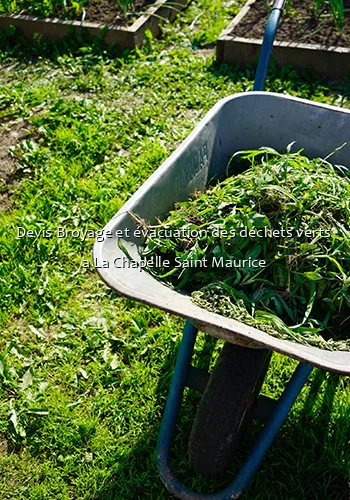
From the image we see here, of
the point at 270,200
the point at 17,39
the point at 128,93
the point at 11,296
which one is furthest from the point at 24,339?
the point at 17,39

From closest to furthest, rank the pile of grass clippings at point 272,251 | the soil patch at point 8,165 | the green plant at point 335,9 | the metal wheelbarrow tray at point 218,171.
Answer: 1. the metal wheelbarrow tray at point 218,171
2. the pile of grass clippings at point 272,251
3. the soil patch at point 8,165
4. the green plant at point 335,9

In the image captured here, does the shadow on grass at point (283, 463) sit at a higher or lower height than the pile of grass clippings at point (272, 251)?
lower

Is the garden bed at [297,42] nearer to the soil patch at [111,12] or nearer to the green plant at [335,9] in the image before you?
the green plant at [335,9]

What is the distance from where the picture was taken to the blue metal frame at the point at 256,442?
1863mm

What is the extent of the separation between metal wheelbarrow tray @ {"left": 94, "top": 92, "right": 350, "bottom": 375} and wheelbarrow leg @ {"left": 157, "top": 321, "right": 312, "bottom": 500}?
0.39m

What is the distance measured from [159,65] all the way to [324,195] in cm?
314

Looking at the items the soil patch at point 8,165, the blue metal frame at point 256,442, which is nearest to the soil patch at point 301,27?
the soil patch at point 8,165

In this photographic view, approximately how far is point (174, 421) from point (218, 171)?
39.6 inches

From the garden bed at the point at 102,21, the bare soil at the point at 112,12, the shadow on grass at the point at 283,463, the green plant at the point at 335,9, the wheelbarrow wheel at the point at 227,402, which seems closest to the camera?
the wheelbarrow wheel at the point at 227,402

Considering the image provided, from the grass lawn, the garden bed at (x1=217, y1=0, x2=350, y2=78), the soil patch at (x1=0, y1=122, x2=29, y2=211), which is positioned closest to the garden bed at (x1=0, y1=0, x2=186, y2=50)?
the grass lawn

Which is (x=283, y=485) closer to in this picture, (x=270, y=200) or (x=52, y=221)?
(x=270, y=200)

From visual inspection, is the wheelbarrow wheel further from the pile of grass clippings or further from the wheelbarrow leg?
the pile of grass clippings

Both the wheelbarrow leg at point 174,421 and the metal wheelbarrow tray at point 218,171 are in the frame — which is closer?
the metal wheelbarrow tray at point 218,171

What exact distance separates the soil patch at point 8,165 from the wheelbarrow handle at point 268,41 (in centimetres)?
180
